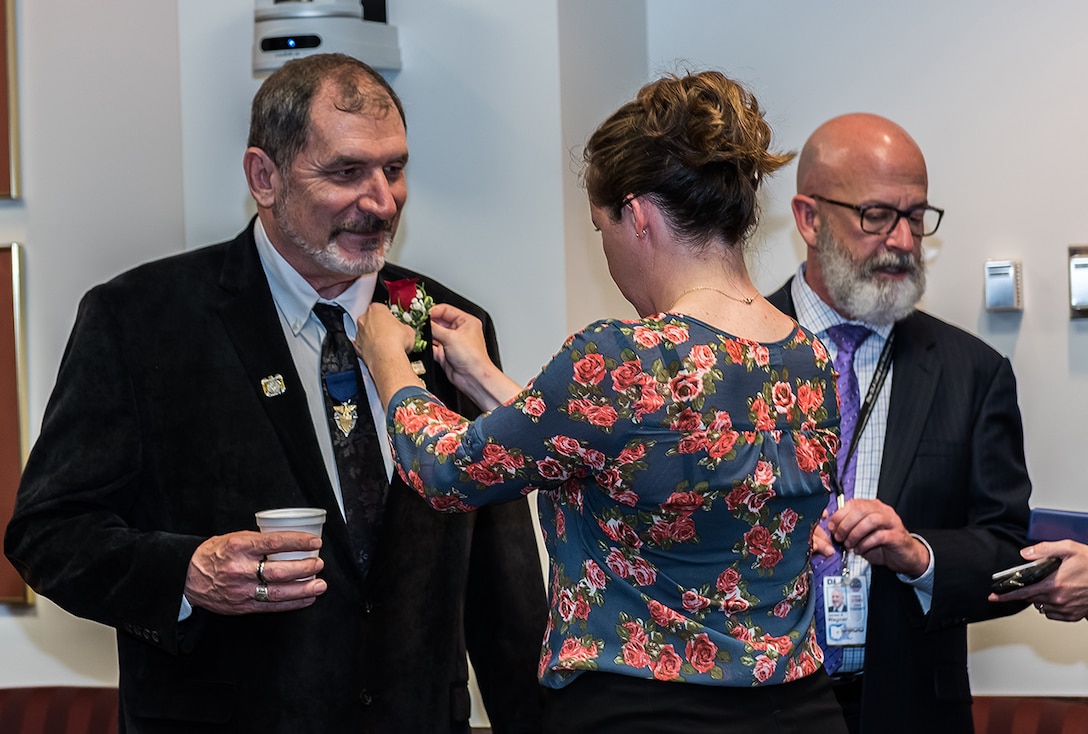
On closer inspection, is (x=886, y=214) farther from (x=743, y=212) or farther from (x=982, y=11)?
(x=743, y=212)

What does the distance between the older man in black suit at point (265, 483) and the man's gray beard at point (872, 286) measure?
1.10 meters

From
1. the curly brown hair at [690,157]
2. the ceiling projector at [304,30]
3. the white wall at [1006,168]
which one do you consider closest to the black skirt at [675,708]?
the curly brown hair at [690,157]

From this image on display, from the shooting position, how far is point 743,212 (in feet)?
6.68

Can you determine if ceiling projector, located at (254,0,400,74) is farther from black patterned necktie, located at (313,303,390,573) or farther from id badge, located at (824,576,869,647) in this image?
id badge, located at (824,576,869,647)

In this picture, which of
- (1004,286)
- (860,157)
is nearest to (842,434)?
(860,157)

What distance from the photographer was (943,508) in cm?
299

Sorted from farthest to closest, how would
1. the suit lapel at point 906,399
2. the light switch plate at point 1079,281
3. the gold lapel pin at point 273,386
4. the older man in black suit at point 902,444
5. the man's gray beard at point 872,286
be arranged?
the light switch plate at point 1079,281 → the man's gray beard at point 872,286 → the suit lapel at point 906,399 → the older man in black suit at point 902,444 → the gold lapel pin at point 273,386

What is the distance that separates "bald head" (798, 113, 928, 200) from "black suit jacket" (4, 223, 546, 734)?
1.44 metres

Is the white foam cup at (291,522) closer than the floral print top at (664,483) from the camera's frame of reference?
No

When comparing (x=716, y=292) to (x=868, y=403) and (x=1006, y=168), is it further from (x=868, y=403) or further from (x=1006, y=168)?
(x=1006, y=168)

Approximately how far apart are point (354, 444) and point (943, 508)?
1406mm

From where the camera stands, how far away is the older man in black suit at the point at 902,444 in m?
2.83

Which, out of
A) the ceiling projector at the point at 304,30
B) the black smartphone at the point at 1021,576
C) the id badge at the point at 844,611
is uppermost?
the ceiling projector at the point at 304,30

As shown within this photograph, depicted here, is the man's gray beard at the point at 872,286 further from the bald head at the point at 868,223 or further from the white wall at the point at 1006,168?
the white wall at the point at 1006,168
